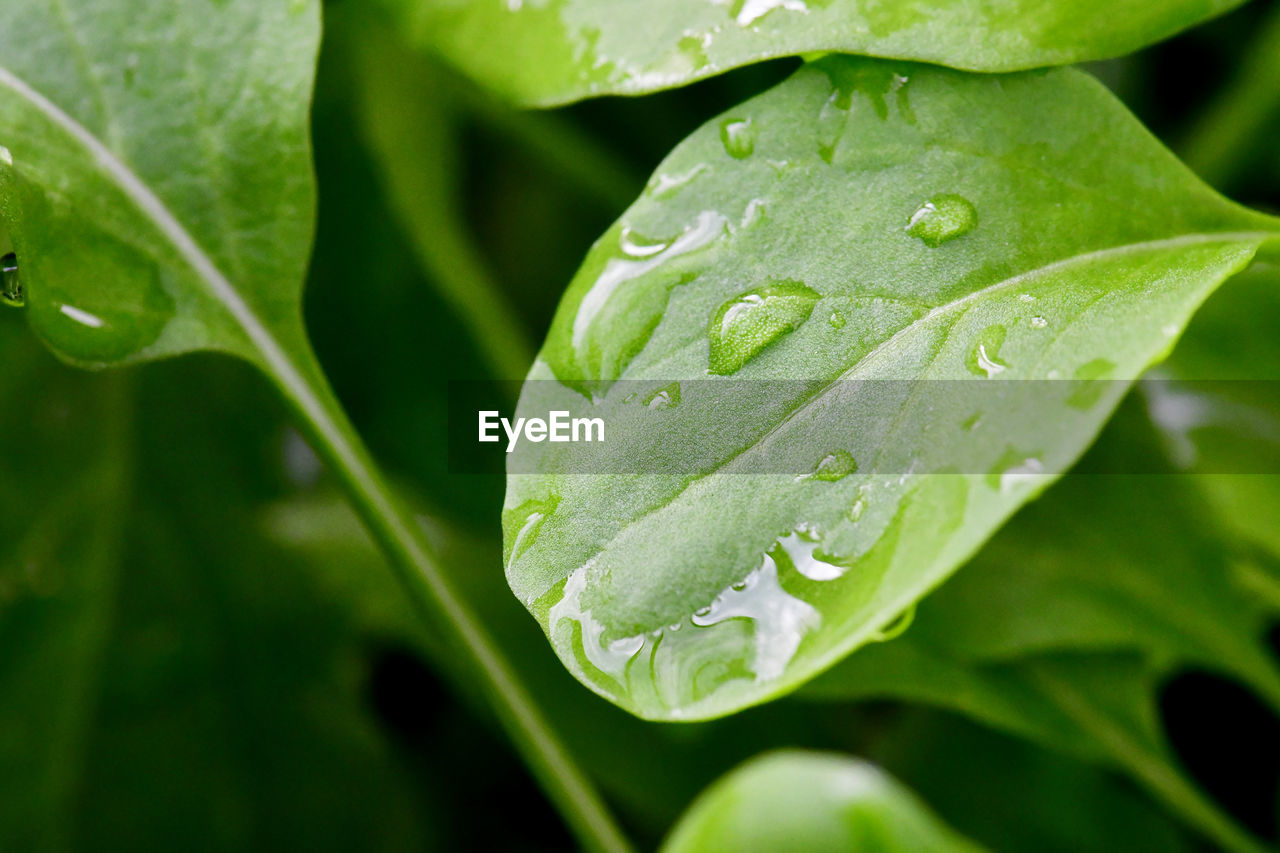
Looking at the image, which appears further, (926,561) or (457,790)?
(457,790)

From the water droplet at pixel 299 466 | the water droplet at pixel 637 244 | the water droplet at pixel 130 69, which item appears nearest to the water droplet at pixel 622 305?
the water droplet at pixel 637 244

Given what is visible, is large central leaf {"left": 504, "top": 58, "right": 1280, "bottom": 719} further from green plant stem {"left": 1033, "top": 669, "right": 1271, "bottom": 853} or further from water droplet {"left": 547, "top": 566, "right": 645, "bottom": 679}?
green plant stem {"left": 1033, "top": 669, "right": 1271, "bottom": 853}

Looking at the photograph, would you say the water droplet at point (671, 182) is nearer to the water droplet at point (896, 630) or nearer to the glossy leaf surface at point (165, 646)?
the water droplet at point (896, 630)

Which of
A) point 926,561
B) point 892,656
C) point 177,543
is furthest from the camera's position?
point 177,543

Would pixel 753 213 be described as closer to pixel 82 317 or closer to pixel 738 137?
pixel 738 137

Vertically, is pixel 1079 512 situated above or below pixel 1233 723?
above

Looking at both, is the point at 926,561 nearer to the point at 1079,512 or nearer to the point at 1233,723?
the point at 1079,512

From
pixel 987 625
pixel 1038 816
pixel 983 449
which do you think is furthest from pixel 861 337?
pixel 1038 816
